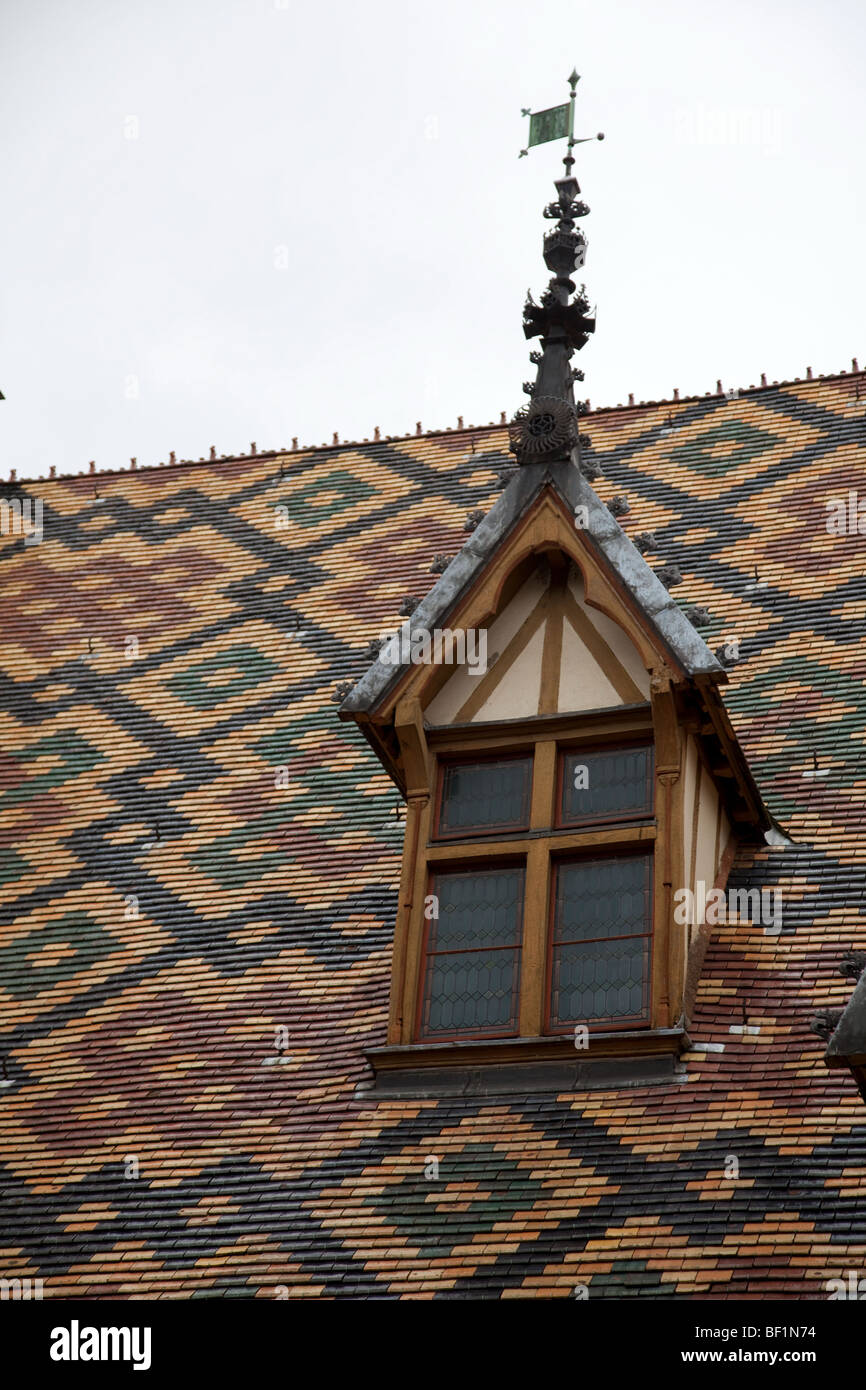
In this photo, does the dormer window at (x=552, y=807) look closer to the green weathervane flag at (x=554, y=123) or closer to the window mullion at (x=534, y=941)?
the window mullion at (x=534, y=941)

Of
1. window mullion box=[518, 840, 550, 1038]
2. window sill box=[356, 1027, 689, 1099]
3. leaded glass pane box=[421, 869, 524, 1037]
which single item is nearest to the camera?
window sill box=[356, 1027, 689, 1099]

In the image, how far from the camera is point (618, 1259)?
25.1 ft

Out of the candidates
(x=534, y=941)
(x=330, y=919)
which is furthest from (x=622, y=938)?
(x=330, y=919)

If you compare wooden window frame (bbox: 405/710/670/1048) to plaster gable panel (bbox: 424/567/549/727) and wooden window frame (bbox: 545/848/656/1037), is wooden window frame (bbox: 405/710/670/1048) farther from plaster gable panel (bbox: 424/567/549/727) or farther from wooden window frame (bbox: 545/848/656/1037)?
plaster gable panel (bbox: 424/567/549/727)

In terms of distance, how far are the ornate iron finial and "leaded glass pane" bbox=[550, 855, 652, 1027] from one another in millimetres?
1938

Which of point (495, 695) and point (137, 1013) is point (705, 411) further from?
point (137, 1013)

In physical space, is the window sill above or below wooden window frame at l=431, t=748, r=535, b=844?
below

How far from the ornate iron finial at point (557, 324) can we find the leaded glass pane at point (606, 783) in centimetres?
141

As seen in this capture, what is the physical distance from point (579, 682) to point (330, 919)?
61.5 inches

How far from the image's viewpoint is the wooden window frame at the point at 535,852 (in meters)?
8.61

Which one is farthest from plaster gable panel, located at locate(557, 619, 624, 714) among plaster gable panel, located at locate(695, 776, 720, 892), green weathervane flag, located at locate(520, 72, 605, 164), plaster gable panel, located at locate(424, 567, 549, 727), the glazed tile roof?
green weathervane flag, located at locate(520, 72, 605, 164)

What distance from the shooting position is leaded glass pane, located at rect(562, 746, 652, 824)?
9078 millimetres
